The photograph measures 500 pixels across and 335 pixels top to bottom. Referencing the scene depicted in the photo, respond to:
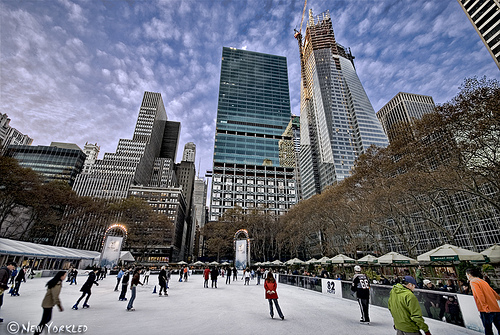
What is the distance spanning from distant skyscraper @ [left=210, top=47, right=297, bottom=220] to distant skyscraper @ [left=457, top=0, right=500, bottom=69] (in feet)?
231

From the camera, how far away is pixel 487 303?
5.04m

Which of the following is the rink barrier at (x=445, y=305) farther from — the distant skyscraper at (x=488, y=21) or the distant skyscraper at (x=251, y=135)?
the distant skyscraper at (x=251, y=135)

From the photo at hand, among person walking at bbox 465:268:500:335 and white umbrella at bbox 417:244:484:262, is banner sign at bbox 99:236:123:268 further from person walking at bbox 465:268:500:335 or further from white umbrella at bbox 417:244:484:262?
person walking at bbox 465:268:500:335

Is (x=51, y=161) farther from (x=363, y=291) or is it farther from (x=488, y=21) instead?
(x=488, y=21)

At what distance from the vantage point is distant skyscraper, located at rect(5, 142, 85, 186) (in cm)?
9212

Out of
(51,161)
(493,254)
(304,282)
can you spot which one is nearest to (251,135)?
(51,161)

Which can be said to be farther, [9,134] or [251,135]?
[9,134]

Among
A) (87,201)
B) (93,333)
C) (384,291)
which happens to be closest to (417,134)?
(384,291)

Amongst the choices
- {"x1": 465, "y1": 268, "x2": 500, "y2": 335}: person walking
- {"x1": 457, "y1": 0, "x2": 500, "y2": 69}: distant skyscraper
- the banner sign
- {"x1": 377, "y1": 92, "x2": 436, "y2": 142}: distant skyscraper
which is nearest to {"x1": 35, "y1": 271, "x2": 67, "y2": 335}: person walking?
{"x1": 465, "y1": 268, "x2": 500, "y2": 335}: person walking

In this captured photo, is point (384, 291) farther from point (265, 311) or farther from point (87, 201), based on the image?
point (87, 201)

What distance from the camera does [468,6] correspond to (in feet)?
196

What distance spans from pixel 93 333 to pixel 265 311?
602 cm

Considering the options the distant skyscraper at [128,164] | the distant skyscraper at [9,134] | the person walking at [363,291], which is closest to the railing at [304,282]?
the person walking at [363,291]

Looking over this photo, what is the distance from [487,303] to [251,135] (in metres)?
106
